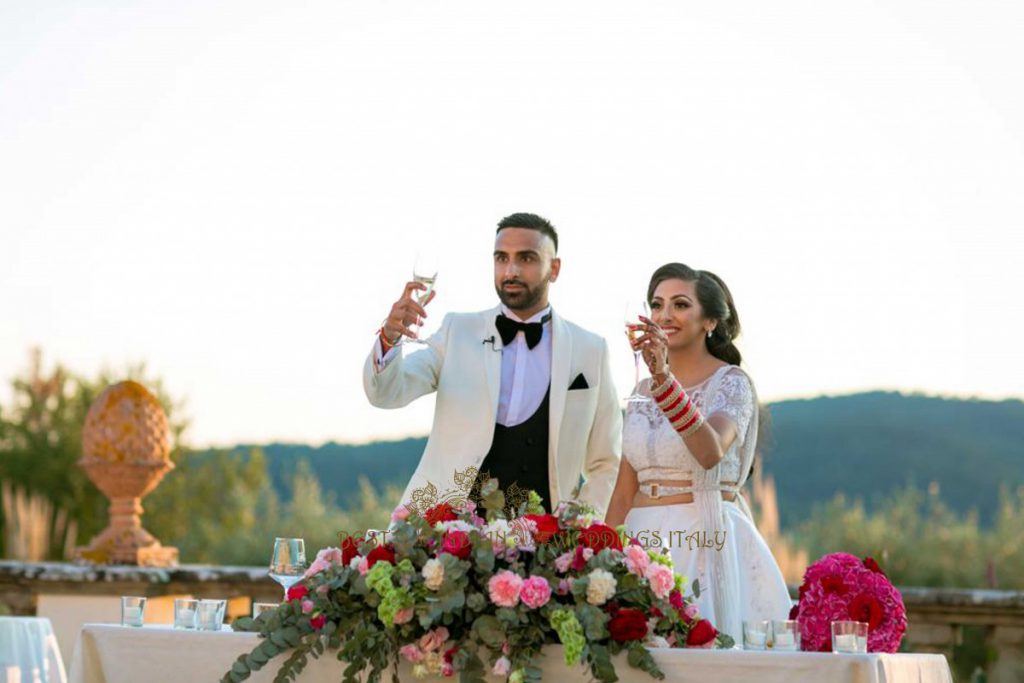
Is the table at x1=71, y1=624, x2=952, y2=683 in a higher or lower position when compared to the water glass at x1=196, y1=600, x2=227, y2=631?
lower

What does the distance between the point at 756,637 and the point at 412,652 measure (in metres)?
0.73

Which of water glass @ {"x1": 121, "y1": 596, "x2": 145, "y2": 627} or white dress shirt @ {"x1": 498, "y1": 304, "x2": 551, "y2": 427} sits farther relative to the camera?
white dress shirt @ {"x1": 498, "y1": 304, "x2": 551, "y2": 427}

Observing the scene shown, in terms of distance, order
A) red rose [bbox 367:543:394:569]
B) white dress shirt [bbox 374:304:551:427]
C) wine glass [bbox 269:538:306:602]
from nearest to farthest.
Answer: red rose [bbox 367:543:394:569] → wine glass [bbox 269:538:306:602] → white dress shirt [bbox 374:304:551:427]

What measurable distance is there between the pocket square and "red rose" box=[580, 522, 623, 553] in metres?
1.87

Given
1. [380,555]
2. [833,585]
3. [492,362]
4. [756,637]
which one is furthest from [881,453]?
[380,555]

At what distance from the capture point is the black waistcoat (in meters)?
5.00

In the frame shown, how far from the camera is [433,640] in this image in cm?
316

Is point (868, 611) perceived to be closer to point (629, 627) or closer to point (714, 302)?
point (629, 627)

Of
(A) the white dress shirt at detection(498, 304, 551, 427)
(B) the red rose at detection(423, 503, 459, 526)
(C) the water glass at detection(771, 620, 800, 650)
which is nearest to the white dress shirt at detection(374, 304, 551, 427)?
(A) the white dress shirt at detection(498, 304, 551, 427)

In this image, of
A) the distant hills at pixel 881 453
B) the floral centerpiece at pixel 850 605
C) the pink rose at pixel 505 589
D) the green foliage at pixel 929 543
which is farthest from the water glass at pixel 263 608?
the distant hills at pixel 881 453

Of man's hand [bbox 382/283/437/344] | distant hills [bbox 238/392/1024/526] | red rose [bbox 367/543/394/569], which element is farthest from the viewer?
distant hills [bbox 238/392/1024/526]

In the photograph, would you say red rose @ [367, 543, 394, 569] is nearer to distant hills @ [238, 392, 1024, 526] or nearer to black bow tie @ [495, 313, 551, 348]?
black bow tie @ [495, 313, 551, 348]

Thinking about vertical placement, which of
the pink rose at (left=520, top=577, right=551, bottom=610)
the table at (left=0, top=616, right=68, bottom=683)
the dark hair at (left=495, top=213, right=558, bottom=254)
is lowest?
the table at (left=0, top=616, right=68, bottom=683)

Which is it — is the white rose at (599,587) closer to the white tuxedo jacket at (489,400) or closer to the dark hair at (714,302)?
the white tuxedo jacket at (489,400)
